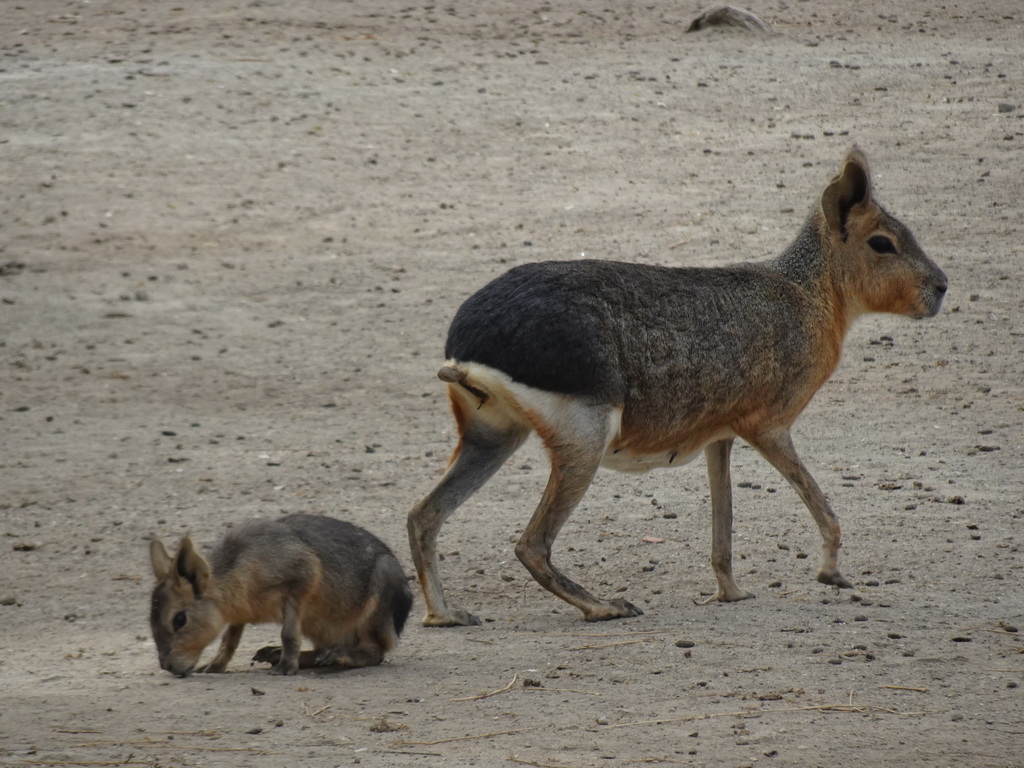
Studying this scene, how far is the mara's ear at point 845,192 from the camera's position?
247 inches

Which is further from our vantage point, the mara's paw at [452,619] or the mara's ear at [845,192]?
the mara's ear at [845,192]

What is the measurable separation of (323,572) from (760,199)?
7.43 meters

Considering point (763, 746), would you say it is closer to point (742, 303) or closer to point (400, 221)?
point (742, 303)

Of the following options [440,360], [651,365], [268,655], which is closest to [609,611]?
[651,365]

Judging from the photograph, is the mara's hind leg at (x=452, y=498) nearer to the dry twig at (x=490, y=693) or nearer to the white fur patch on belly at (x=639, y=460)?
the white fur patch on belly at (x=639, y=460)

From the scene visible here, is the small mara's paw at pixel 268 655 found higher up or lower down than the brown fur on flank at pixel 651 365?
lower down

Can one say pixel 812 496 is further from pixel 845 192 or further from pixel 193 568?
pixel 193 568

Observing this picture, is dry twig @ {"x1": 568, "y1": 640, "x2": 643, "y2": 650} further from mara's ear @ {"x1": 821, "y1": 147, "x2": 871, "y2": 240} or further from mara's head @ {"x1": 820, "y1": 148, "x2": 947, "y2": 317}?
mara's ear @ {"x1": 821, "y1": 147, "x2": 871, "y2": 240}

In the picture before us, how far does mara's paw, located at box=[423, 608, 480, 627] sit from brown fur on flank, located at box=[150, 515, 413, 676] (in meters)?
0.43

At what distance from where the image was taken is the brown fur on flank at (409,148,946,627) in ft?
17.7

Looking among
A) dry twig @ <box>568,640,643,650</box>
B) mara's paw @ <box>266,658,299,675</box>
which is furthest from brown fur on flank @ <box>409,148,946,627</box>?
mara's paw @ <box>266,658,299,675</box>

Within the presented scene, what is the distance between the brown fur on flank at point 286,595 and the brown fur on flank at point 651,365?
516 mm

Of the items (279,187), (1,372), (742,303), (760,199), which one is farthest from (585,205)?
(742,303)

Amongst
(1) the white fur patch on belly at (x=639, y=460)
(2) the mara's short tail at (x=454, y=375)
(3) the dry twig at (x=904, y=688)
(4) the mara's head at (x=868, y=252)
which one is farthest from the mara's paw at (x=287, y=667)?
(4) the mara's head at (x=868, y=252)
